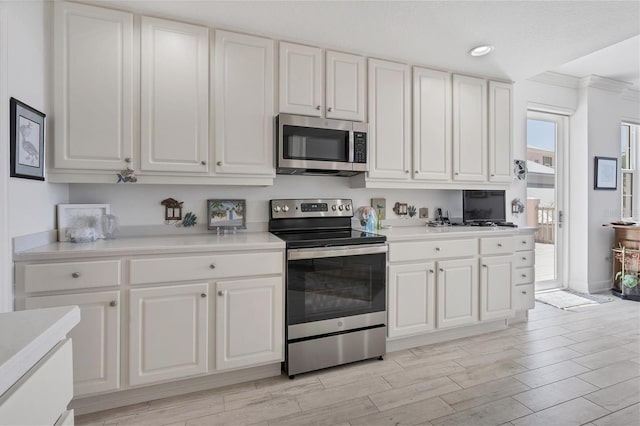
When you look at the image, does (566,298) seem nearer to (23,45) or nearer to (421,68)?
(421,68)

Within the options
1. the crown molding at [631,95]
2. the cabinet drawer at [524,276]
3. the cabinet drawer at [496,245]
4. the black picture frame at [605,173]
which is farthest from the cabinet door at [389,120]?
the crown molding at [631,95]

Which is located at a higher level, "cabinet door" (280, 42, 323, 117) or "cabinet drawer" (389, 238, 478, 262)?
"cabinet door" (280, 42, 323, 117)

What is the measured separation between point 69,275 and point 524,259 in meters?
3.49

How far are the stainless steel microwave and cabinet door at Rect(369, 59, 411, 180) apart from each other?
0.45ft

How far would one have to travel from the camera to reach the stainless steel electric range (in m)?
2.16

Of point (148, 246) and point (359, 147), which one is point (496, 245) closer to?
point (359, 147)

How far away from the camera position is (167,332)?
6.23ft

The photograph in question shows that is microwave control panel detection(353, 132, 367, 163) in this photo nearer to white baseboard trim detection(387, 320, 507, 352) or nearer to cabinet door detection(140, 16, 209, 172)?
cabinet door detection(140, 16, 209, 172)

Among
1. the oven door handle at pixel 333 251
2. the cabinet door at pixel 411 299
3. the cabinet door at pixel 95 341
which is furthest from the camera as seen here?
the cabinet door at pixel 411 299

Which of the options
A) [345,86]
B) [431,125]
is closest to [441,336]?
[431,125]

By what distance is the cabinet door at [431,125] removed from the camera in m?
2.85

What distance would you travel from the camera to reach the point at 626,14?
2.14 metres

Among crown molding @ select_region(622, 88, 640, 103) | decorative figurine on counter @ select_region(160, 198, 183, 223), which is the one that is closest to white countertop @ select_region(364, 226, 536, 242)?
decorative figurine on counter @ select_region(160, 198, 183, 223)

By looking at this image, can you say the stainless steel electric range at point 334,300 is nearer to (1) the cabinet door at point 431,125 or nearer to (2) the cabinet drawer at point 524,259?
(1) the cabinet door at point 431,125
